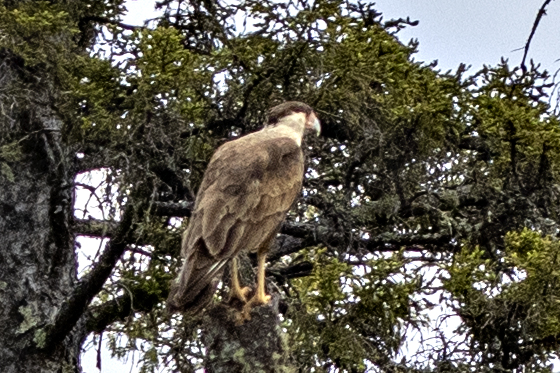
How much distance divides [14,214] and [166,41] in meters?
2.54

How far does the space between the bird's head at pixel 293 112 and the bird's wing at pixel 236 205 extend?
25cm

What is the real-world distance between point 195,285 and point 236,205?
898mm

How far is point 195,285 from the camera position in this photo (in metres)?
5.64

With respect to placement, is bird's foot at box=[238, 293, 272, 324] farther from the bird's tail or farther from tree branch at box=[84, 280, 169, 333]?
tree branch at box=[84, 280, 169, 333]

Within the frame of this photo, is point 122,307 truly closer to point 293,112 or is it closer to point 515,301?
point 293,112

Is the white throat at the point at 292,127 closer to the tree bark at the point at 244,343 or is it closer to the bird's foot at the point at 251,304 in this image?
the bird's foot at the point at 251,304

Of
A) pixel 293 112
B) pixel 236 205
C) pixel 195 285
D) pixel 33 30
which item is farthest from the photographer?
pixel 33 30

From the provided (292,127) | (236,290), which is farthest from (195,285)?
(292,127)

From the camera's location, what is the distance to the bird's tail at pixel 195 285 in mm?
5586

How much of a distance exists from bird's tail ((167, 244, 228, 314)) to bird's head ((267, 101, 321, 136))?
5.89ft

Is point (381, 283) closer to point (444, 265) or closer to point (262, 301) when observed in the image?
point (444, 265)

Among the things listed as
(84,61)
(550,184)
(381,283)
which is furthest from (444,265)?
(84,61)

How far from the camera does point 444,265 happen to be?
7.52 meters

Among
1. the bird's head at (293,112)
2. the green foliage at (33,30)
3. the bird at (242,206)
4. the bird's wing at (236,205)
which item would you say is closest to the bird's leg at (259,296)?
the bird at (242,206)
